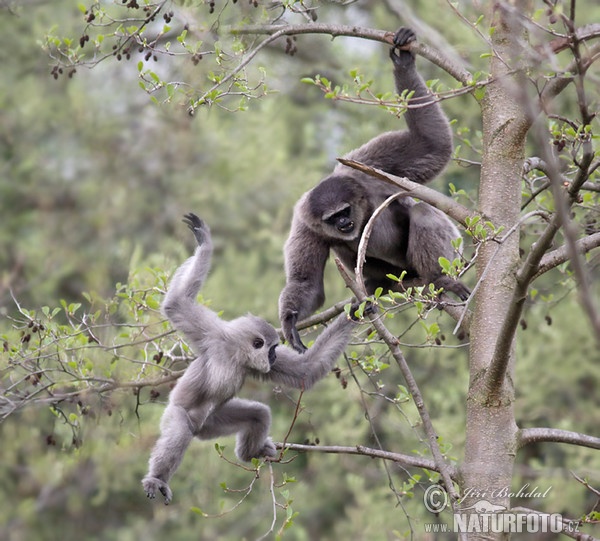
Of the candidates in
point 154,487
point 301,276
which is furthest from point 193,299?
point 154,487

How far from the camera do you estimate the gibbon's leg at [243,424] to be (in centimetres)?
566

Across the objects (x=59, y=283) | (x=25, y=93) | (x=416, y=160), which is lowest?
(x=59, y=283)

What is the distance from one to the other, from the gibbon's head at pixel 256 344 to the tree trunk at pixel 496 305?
1404 millimetres

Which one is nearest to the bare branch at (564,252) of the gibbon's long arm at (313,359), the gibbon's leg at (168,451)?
the gibbon's long arm at (313,359)

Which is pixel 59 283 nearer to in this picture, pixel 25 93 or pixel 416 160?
pixel 25 93

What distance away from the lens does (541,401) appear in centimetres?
1261

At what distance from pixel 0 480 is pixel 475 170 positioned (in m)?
9.13

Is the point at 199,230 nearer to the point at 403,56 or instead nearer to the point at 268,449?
the point at 268,449

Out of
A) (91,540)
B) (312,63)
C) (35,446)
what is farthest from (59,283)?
(312,63)

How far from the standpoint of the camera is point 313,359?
223 inches

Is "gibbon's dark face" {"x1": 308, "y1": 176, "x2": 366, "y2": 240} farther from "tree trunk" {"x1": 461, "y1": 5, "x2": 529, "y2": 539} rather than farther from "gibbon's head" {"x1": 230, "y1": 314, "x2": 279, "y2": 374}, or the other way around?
"tree trunk" {"x1": 461, "y1": 5, "x2": 529, "y2": 539}

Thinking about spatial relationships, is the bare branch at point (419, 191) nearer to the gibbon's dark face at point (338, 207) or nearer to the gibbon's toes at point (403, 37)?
the gibbon's toes at point (403, 37)

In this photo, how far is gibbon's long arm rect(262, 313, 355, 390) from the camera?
5.63 m

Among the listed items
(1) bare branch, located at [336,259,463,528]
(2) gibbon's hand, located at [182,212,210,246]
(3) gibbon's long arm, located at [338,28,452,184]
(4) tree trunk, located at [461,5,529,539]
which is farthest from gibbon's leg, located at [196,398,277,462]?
(3) gibbon's long arm, located at [338,28,452,184]
